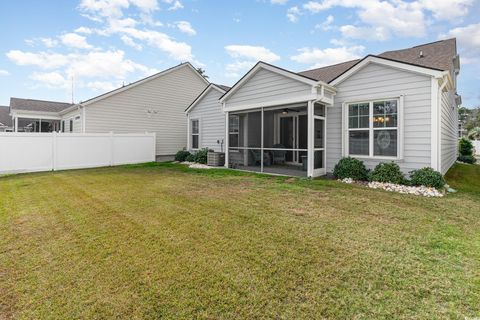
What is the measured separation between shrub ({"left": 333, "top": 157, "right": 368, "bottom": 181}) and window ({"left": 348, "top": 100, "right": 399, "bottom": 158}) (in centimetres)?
44

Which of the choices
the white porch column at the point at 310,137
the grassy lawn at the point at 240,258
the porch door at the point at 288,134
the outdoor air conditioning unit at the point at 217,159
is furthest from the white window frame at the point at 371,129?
the outdoor air conditioning unit at the point at 217,159

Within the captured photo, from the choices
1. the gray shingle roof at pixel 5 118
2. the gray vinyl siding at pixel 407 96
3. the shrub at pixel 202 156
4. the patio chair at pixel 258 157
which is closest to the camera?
the gray vinyl siding at pixel 407 96

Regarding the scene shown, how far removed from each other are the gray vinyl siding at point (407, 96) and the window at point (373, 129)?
24cm

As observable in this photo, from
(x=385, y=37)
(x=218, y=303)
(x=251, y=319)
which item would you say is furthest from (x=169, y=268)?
(x=385, y=37)

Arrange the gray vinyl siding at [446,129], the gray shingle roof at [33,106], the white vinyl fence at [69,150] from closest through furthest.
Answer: the gray vinyl siding at [446,129] → the white vinyl fence at [69,150] → the gray shingle roof at [33,106]

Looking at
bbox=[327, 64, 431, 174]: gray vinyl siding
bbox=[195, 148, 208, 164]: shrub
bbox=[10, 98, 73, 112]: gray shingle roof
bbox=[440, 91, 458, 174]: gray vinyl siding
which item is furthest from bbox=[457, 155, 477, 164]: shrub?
bbox=[10, 98, 73, 112]: gray shingle roof

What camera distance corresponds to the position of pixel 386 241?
11.7ft

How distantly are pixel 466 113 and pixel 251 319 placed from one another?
2357 inches

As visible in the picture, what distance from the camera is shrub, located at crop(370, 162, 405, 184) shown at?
7.37m

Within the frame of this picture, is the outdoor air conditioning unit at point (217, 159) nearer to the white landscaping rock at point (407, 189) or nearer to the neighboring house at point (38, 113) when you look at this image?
the white landscaping rock at point (407, 189)

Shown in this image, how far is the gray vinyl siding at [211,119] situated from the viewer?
524 inches

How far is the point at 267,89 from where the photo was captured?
10.0 meters

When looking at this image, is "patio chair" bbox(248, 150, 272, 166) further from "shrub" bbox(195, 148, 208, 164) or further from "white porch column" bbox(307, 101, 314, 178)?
"white porch column" bbox(307, 101, 314, 178)

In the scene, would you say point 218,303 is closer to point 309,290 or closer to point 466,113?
point 309,290
